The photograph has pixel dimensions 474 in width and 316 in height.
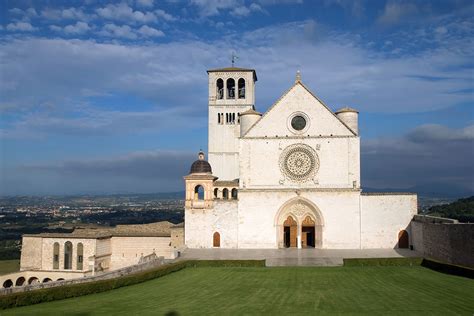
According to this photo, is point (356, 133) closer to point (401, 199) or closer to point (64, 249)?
point (401, 199)

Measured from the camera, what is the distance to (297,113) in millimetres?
39750

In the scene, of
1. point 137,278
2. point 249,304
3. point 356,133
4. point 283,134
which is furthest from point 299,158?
point 249,304

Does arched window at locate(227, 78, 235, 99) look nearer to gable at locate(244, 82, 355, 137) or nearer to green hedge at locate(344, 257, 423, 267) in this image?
gable at locate(244, 82, 355, 137)

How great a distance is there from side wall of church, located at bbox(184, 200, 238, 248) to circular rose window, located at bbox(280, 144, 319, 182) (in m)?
4.98

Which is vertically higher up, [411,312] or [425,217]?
[425,217]

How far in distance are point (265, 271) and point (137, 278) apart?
7213 mm

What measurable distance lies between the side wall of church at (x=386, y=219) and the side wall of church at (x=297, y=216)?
Result: 831 mm

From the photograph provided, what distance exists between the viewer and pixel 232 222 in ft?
130

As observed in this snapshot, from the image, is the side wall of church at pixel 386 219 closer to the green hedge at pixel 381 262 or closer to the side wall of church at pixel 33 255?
the green hedge at pixel 381 262

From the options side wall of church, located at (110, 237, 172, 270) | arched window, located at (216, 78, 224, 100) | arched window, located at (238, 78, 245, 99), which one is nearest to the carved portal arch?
side wall of church, located at (110, 237, 172, 270)

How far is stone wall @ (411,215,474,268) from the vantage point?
26234 millimetres

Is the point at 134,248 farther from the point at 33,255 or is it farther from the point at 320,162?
the point at 320,162

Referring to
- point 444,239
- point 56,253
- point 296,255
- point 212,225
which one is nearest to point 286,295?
point 444,239

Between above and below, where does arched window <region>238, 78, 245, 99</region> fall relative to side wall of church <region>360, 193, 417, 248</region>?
above
